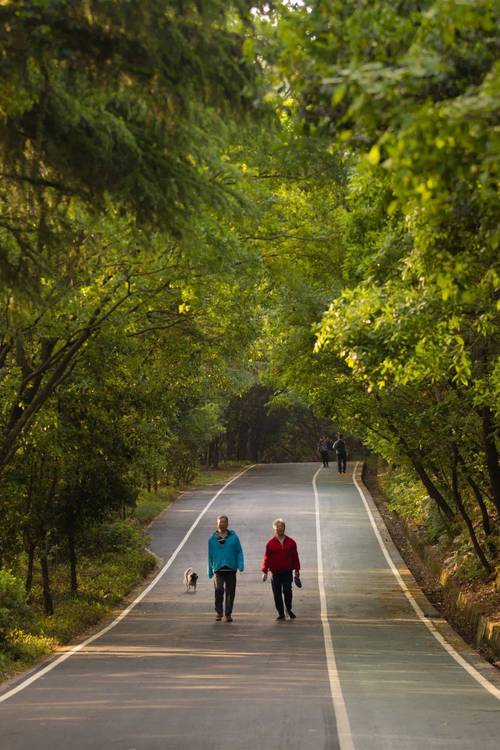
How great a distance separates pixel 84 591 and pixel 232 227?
1159cm

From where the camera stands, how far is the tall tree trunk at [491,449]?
776 inches

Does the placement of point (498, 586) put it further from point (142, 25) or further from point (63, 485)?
point (142, 25)

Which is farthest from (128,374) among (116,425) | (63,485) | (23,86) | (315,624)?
(23,86)

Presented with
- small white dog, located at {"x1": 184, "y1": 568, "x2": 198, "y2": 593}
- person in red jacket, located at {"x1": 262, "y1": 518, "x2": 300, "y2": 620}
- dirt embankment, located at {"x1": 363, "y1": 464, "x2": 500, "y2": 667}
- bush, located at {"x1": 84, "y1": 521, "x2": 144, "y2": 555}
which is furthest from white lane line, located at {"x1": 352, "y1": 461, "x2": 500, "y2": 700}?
bush, located at {"x1": 84, "y1": 521, "x2": 144, "y2": 555}

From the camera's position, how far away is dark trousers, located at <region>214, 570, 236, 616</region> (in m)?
20.2

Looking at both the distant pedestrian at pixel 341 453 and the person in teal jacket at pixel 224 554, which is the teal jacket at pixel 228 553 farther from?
the distant pedestrian at pixel 341 453

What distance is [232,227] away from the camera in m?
17.3

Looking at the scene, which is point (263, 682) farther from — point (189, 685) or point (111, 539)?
point (111, 539)

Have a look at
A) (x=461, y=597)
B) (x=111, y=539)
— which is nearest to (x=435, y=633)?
(x=461, y=597)

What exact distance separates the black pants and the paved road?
11.9 inches

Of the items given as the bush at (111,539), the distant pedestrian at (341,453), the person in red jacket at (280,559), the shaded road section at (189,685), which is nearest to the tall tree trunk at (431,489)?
the shaded road section at (189,685)

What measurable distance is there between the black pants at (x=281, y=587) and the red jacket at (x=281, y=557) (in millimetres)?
86

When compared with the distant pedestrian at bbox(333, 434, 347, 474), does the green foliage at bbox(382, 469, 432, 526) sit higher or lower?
lower

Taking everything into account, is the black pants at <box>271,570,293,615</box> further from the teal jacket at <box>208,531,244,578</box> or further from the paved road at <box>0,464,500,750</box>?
the teal jacket at <box>208,531,244,578</box>
